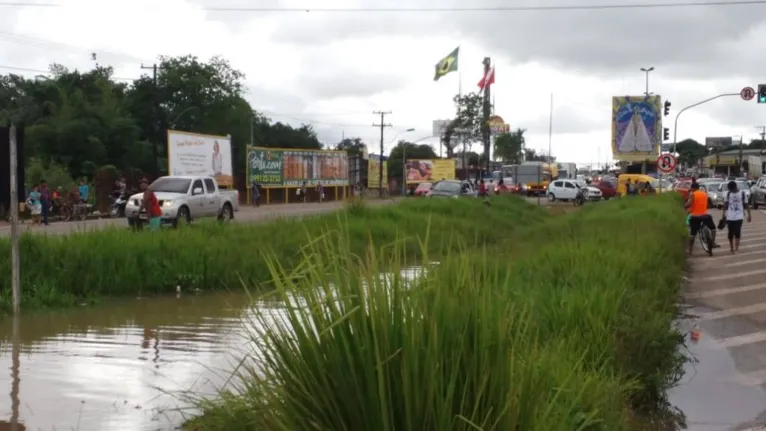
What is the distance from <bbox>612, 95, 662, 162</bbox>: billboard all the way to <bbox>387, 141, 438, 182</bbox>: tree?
54302mm

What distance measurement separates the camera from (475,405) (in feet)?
12.3

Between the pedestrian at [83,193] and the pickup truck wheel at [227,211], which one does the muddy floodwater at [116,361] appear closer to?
the pickup truck wheel at [227,211]

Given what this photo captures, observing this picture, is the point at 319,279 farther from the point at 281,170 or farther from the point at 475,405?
the point at 281,170

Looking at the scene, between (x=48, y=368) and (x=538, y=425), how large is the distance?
19.3 feet

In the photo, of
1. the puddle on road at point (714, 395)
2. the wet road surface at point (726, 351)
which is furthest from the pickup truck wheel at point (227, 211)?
the puddle on road at point (714, 395)

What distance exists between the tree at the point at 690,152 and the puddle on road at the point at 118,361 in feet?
455

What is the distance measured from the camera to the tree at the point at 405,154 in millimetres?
110188

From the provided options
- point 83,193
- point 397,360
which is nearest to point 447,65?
point 83,193

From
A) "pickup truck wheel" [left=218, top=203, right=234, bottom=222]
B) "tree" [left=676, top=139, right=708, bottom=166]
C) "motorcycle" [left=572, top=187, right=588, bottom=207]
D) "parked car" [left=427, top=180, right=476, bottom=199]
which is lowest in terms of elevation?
"motorcycle" [left=572, top=187, right=588, bottom=207]

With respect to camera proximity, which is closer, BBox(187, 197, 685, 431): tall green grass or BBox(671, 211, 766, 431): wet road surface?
BBox(187, 197, 685, 431): tall green grass

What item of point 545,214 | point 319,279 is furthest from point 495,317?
point 545,214

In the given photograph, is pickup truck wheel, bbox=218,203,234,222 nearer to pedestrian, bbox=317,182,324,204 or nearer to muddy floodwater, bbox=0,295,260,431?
muddy floodwater, bbox=0,295,260,431

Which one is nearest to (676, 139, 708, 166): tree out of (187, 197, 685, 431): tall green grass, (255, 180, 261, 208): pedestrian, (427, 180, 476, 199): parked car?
(255, 180, 261, 208): pedestrian

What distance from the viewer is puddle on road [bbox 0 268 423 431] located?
21.9ft
